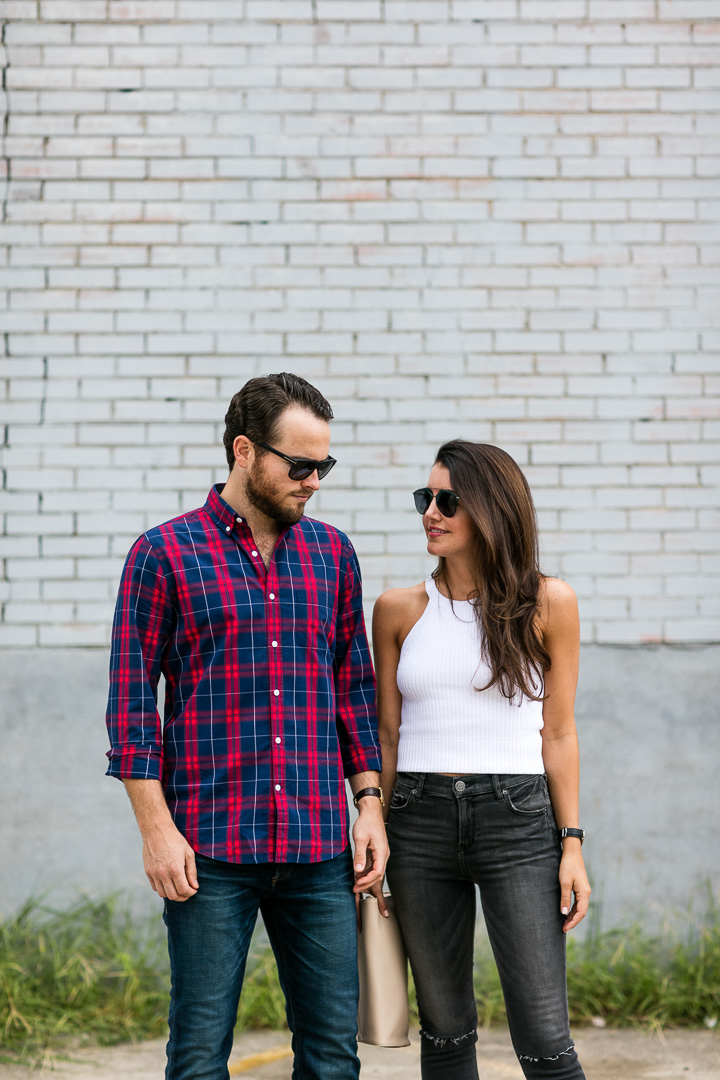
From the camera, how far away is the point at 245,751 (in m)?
2.29

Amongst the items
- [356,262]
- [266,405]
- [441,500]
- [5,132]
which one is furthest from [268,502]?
[5,132]

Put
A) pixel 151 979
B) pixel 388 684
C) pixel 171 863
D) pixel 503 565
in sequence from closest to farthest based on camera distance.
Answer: pixel 171 863, pixel 503 565, pixel 388 684, pixel 151 979

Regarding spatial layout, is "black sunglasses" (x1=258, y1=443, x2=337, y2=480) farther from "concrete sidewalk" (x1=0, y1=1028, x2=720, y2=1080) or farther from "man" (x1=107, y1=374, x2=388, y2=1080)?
"concrete sidewalk" (x1=0, y1=1028, x2=720, y2=1080)

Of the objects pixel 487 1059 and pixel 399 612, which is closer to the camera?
pixel 399 612

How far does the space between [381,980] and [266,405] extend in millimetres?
1485

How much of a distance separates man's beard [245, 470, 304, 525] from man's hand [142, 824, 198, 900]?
0.77 m

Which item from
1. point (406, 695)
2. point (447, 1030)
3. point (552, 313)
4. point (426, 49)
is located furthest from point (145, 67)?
point (447, 1030)

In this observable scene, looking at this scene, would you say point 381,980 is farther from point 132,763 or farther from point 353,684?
point 132,763

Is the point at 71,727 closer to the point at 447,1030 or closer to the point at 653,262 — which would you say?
the point at 447,1030

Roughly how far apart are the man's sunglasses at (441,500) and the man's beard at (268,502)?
1.06 ft

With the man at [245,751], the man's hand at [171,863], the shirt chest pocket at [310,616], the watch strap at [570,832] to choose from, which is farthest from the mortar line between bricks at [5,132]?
the watch strap at [570,832]

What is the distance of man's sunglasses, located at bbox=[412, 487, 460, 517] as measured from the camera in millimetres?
2506

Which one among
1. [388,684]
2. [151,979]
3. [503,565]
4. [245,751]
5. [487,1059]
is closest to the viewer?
[245,751]

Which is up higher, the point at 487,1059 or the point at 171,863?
the point at 171,863
